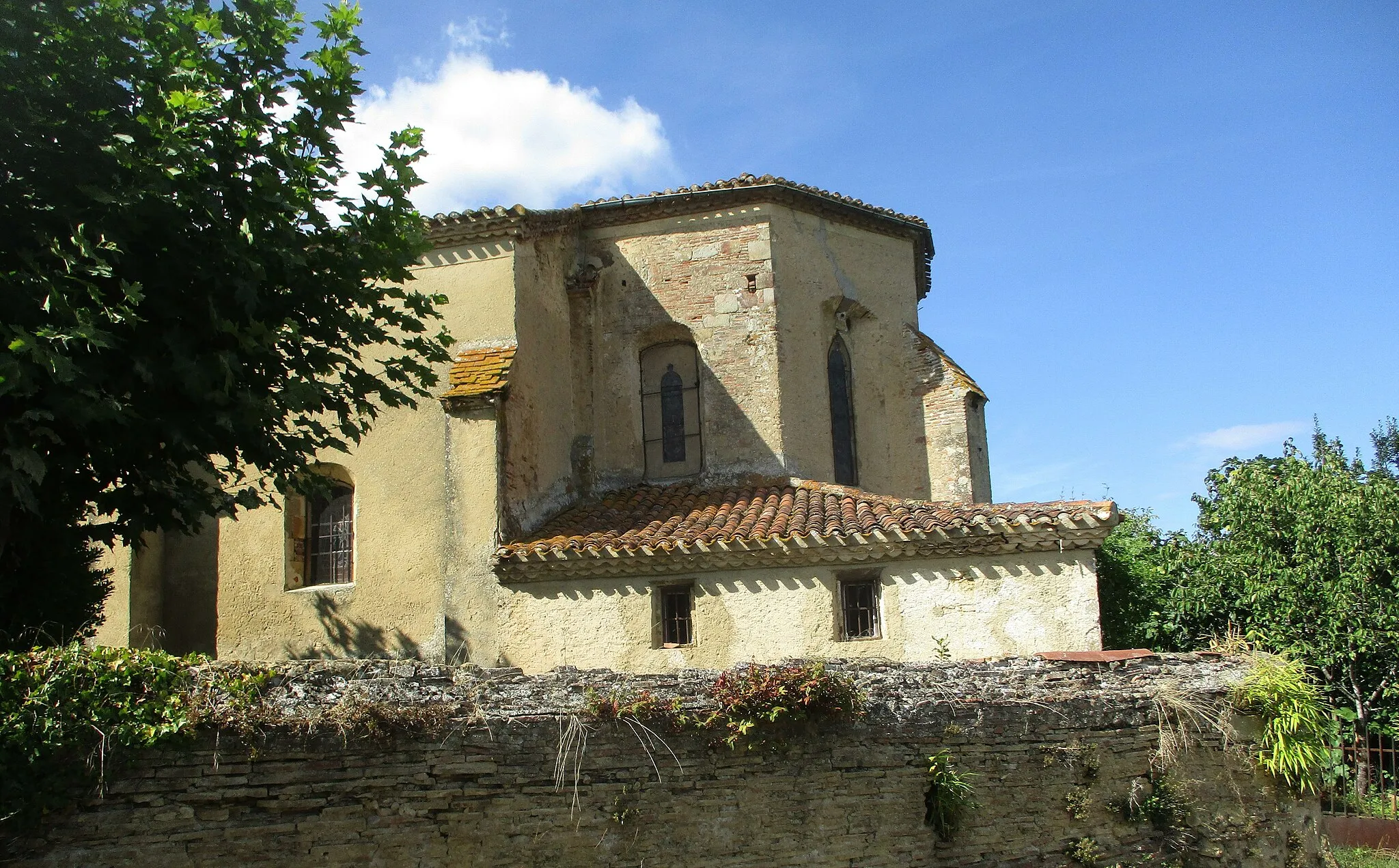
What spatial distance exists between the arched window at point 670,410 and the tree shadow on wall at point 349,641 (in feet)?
15.8

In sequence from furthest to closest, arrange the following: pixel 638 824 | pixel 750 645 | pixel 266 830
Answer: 1. pixel 750 645
2. pixel 638 824
3. pixel 266 830

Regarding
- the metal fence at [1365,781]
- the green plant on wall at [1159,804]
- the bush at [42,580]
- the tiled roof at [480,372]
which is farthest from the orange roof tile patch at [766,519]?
the metal fence at [1365,781]

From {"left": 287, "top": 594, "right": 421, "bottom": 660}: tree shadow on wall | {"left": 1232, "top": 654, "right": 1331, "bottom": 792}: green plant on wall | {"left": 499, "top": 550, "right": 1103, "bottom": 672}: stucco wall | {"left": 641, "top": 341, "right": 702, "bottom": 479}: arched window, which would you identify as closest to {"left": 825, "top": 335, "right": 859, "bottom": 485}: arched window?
{"left": 641, "top": 341, "right": 702, "bottom": 479}: arched window

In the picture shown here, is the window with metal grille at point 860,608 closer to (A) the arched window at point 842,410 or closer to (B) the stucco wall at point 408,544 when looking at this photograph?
(A) the arched window at point 842,410

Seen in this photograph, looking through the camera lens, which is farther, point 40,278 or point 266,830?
point 40,278

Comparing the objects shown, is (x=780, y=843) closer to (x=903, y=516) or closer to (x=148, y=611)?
(x=903, y=516)

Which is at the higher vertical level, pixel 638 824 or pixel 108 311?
pixel 108 311

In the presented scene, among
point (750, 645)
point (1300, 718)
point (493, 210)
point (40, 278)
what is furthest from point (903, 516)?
point (40, 278)

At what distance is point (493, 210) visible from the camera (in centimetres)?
1620

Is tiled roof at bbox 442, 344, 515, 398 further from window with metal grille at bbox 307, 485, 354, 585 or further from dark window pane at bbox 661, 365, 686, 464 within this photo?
dark window pane at bbox 661, 365, 686, 464

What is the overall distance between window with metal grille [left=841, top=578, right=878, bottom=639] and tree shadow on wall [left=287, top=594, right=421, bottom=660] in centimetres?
573

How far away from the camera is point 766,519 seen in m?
14.9

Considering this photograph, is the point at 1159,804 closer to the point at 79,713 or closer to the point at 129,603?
the point at 79,713

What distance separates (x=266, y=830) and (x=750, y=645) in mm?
7336
